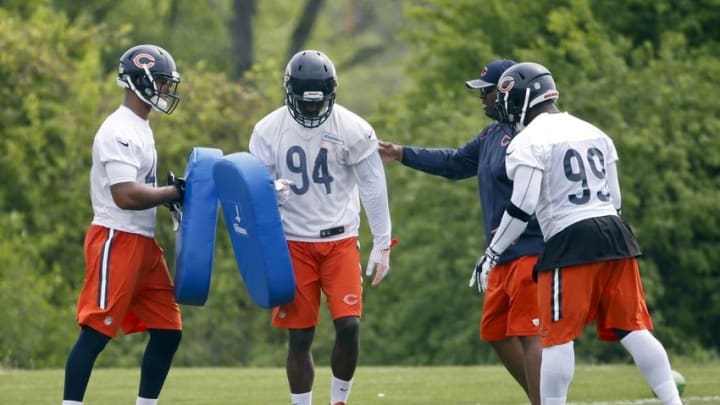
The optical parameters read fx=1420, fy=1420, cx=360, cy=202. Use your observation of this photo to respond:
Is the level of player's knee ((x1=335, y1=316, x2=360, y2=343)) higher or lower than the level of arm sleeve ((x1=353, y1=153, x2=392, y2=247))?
lower

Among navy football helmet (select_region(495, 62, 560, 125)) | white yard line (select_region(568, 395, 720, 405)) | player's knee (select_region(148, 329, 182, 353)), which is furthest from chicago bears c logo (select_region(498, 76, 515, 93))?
white yard line (select_region(568, 395, 720, 405))

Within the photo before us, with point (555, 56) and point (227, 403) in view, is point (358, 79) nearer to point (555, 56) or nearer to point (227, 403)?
point (555, 56)

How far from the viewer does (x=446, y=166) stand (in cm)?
918

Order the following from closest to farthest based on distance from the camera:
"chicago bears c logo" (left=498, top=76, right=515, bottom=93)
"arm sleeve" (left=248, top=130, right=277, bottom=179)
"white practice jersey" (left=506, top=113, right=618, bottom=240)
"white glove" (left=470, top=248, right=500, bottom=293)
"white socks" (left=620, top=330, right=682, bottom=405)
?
"white socks" (left=620, top=330, right=682, bottom=405), "white practice jersey" (left=506, top=113, right=618, bottom=240), "white glove" (left=470, top=248, right=500, bottom=293), "chicago bears c logo" (left=498, top=76, right=515, bottom=93), "arm sleeve" (left=248, top=130, right=277, bottom=179)

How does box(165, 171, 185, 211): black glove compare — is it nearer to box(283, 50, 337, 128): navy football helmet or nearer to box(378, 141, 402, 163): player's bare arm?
box(283, 50, 337, 128): navy football helmet

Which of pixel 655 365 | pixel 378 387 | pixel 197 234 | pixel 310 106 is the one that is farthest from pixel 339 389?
pixel 378 387

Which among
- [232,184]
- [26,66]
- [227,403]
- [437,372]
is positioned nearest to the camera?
[232,184]

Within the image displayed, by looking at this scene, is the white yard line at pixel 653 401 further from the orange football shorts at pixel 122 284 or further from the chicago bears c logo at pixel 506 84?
the orange football shorts at pixel 122 284

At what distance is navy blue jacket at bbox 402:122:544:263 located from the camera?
331 inches

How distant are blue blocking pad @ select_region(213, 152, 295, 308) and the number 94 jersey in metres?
0.32

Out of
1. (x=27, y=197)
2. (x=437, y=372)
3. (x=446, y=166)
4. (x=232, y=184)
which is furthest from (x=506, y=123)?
(x=27, y=197)

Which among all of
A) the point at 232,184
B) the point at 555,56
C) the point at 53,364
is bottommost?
the point at 53,364

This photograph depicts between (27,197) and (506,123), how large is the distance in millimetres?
13936

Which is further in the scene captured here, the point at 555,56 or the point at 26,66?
the point at 26,66
